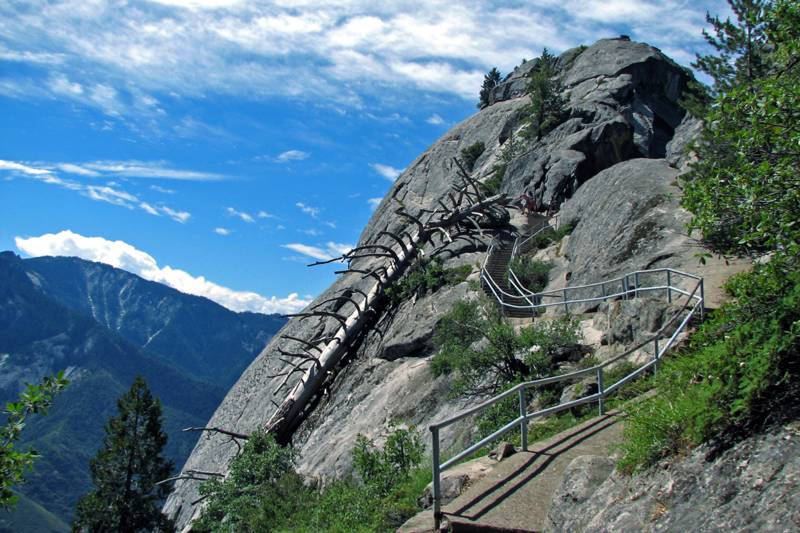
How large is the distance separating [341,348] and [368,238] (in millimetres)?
16401

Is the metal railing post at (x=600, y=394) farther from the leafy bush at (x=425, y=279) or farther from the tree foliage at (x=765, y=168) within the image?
the leafy bush at (x=425, y=279)

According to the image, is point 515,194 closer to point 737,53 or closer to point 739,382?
point 737,53

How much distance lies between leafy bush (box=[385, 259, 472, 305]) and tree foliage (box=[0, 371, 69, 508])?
1766 cm

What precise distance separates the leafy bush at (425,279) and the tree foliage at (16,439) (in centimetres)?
1766

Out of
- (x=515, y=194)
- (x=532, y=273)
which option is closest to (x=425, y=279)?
(x=532, y=273)

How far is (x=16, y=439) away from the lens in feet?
27.0

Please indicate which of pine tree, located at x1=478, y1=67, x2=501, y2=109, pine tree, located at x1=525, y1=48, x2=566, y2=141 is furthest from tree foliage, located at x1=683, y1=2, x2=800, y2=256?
pine tree, located at x1=478, y1=67, x2=501, y2=109

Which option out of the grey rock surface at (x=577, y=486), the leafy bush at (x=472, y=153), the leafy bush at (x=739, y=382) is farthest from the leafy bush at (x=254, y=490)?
the leafy bush at (x=472, y=153)

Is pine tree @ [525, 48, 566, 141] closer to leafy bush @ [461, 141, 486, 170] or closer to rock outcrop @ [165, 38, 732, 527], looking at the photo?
rock outcrop @ [165, 38, 732, 527]

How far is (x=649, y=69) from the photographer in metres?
46.8

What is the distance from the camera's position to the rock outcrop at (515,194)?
19625mm

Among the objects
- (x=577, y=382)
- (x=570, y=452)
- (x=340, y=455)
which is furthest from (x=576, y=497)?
(x=340, y=455)

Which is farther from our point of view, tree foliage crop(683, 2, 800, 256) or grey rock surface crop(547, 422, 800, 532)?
tree foliage crop(683, 2, 800, 256)

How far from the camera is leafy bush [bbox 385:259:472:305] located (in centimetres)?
2534
